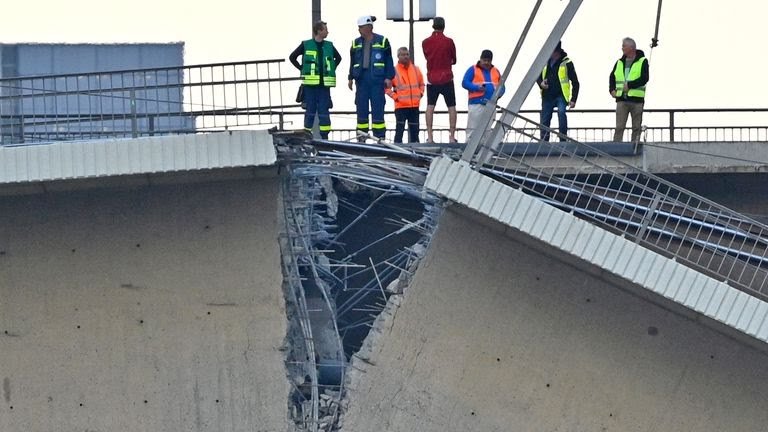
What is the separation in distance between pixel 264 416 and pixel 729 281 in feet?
13.9

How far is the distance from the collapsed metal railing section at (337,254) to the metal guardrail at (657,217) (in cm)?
90

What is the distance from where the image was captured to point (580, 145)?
16.0 meters

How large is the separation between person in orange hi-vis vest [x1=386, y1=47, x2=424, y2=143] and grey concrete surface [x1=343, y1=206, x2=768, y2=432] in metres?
2.87

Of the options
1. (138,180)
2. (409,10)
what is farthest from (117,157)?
(409,10)

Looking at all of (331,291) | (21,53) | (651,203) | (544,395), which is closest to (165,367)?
(331,291)

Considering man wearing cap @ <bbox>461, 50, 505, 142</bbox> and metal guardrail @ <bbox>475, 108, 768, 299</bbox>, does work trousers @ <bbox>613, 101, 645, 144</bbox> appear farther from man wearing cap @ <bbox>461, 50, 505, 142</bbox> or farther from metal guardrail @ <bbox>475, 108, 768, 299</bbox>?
metal guardrail @ <bbox>475, 108, 768, 299</bbox>

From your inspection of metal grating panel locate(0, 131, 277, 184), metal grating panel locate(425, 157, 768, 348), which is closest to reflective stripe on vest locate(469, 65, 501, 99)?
metal grating panel locate(425, 157, 768, 348)

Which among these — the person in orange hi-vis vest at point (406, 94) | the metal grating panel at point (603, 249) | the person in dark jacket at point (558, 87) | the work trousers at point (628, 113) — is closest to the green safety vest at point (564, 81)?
the person in dark jacket at point (558, 87)

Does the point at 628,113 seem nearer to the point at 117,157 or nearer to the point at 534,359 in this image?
the point at 534,359

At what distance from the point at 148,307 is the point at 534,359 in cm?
344

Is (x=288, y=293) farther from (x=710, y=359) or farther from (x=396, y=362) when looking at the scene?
(x=710, y=359)

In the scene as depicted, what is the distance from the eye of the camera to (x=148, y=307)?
16.1m

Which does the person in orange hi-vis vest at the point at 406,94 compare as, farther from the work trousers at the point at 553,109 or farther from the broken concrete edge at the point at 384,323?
the broken concrete edge at the point at 384,323

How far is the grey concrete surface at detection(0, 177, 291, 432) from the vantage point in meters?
16.0
